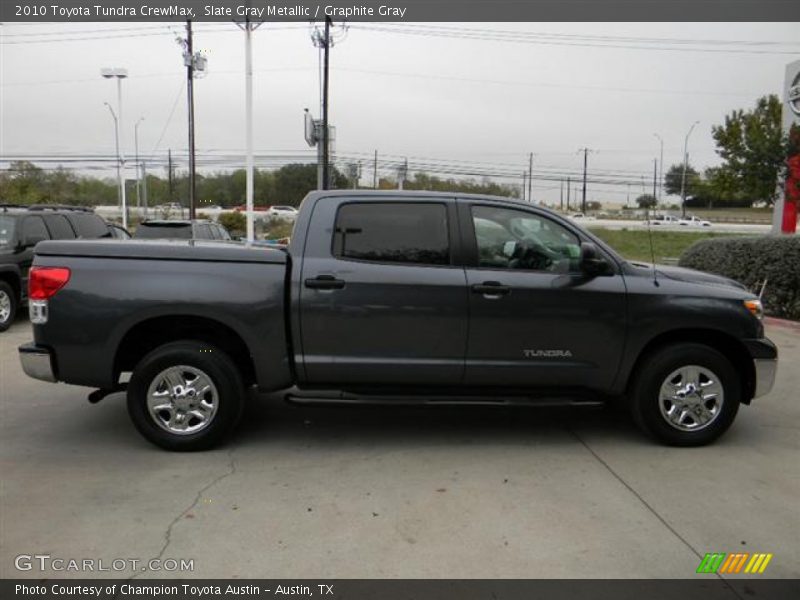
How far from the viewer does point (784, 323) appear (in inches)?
398

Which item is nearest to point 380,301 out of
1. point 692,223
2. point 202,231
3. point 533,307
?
point 533,307

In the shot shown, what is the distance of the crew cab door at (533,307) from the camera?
15.3ft

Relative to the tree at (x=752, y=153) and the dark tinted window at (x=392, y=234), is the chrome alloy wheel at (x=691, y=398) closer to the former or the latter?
the dark tinted window at (x=392, y=234)

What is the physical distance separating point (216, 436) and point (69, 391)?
8.62 ft

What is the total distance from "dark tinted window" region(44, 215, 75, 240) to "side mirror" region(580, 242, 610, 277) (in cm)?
926

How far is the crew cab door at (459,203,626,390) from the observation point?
4.67m

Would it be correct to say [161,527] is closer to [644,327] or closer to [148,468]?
[148,468]

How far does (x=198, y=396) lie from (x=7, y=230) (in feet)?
25.0

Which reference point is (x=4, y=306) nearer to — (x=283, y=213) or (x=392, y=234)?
(x=392, y=234)

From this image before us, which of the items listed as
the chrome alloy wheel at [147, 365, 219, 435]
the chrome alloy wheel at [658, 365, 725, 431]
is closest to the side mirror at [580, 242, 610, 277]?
the chrome alloy wheel at [658, 365, 725, 431]

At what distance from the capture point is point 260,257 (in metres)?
4.62

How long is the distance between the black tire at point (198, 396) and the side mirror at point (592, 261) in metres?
2.66

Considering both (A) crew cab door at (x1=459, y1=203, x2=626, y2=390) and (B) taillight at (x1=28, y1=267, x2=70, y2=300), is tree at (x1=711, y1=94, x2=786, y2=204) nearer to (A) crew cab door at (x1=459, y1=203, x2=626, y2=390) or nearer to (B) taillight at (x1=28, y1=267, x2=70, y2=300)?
(A) crew cab door at (x1=459, y1=203, x2=626, y2=390)

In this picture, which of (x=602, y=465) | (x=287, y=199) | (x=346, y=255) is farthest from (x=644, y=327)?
(x=287, y=199)
